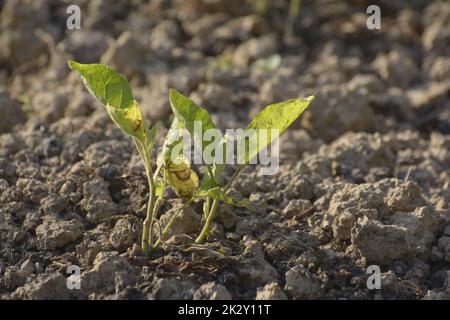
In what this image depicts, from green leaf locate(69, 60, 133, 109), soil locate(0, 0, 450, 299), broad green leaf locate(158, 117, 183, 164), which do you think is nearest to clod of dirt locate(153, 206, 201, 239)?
soil locate(0, 0, 450, 299)

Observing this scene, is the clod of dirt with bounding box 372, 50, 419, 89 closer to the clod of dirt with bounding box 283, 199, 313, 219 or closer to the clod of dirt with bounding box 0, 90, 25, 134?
the clod of dirt with bounding box 283, 199, 313, 219

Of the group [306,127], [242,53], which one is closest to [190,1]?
[242,53]

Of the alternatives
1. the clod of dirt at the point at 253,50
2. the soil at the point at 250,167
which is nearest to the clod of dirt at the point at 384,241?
the soil at the point at 250,167

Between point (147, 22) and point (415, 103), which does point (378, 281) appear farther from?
point (147, 22)

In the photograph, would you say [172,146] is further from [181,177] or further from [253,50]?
[253,50]

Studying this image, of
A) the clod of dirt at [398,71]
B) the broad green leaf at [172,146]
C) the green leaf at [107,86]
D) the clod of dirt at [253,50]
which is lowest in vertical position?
the broad green leaf at [172,146]

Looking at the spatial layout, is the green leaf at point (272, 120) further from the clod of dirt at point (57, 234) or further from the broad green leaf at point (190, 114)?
the clod of dirt at point (57, 234)
